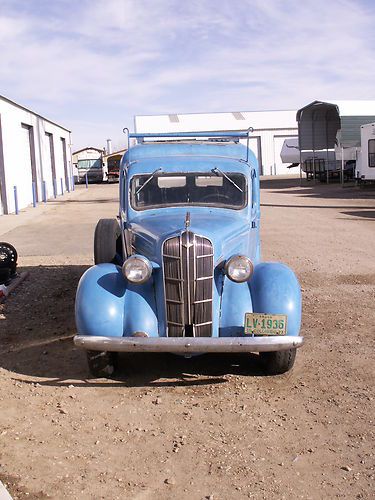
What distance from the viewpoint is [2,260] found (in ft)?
28.6

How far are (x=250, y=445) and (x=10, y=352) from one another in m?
3.07

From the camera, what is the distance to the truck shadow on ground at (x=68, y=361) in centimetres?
530

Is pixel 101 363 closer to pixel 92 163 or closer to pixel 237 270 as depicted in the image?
pixel 237 270

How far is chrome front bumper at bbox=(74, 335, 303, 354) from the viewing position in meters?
4.53

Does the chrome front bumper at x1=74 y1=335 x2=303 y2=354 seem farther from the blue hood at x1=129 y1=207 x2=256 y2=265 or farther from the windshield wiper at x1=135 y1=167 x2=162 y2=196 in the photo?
the windshield wiper at x1=135 y1=167 x2=162 y2=196

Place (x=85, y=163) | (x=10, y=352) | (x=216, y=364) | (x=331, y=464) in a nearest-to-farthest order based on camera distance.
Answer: (x=331, y=464) → (x=216, y=364) → (x=10, y=352) → (x=85, y=163)

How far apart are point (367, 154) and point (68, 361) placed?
23.9 meters

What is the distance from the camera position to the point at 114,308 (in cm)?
502

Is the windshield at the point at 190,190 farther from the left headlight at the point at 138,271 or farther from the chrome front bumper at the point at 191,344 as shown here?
the chrome front bumper at the point at 191,344

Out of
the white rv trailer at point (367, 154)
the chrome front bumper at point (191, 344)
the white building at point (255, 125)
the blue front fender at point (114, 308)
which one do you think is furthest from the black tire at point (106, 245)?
the white building at point (255, 125)

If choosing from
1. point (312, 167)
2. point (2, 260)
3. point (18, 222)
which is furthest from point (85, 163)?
point (2, 260)

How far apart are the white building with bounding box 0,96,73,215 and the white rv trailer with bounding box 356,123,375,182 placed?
1511 centimetres

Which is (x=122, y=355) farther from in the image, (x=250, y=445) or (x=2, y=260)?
(x=2, y=260)

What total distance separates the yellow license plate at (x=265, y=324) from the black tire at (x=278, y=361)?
41 cm
